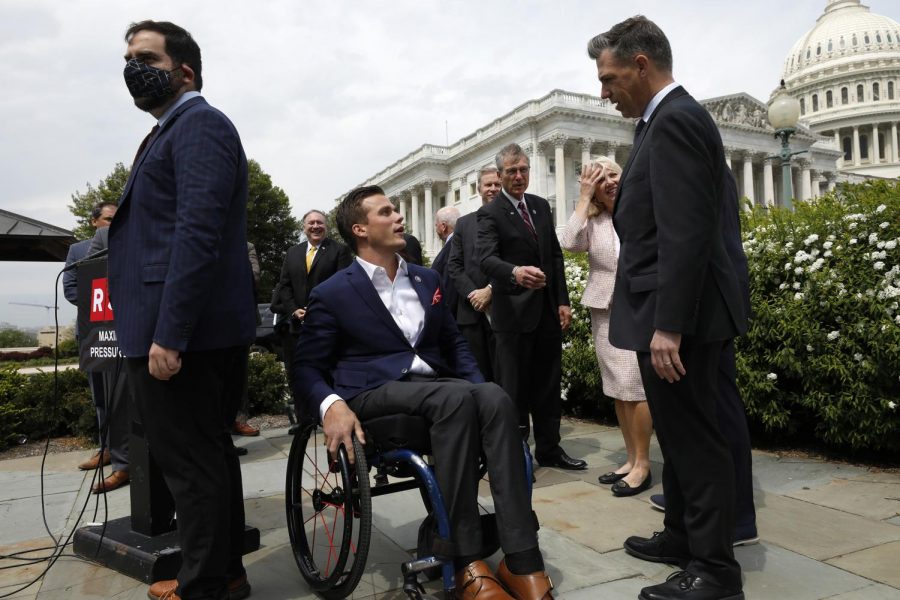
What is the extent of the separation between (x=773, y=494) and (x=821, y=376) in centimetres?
109

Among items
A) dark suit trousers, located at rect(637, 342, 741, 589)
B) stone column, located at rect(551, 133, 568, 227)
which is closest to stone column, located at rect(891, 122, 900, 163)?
stone column, located at rect(551, 133, 568, 227)

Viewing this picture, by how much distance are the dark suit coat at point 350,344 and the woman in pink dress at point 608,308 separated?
172 centimetres

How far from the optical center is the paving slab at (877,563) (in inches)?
104

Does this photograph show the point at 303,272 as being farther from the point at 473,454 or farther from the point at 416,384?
the point at 473,454

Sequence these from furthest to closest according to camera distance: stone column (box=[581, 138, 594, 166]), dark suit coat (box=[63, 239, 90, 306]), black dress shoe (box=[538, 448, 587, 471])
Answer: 1. stone column (box=[581, 138, 594, 166])
2. dark suit coat (box=[63, 239, 90, 306])
3. black dress shoe (box=[538, 448, 587, 471])

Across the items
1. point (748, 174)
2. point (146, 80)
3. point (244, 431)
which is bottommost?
point (244, 431)

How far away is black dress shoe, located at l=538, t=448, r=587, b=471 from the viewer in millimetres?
4602

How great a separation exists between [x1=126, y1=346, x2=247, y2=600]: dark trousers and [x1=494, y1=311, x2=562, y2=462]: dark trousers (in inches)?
93.9

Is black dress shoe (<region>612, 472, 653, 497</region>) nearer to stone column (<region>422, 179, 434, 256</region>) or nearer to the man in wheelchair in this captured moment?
the man in wheelchair

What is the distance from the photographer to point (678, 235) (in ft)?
7.79

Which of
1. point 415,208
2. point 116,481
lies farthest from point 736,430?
point 415,208

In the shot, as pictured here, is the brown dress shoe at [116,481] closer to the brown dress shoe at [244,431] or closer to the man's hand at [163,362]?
the brown dress shoe at [244,431]

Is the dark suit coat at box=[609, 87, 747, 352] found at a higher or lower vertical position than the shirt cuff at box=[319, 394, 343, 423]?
higher

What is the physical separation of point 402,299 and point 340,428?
2.72ft
